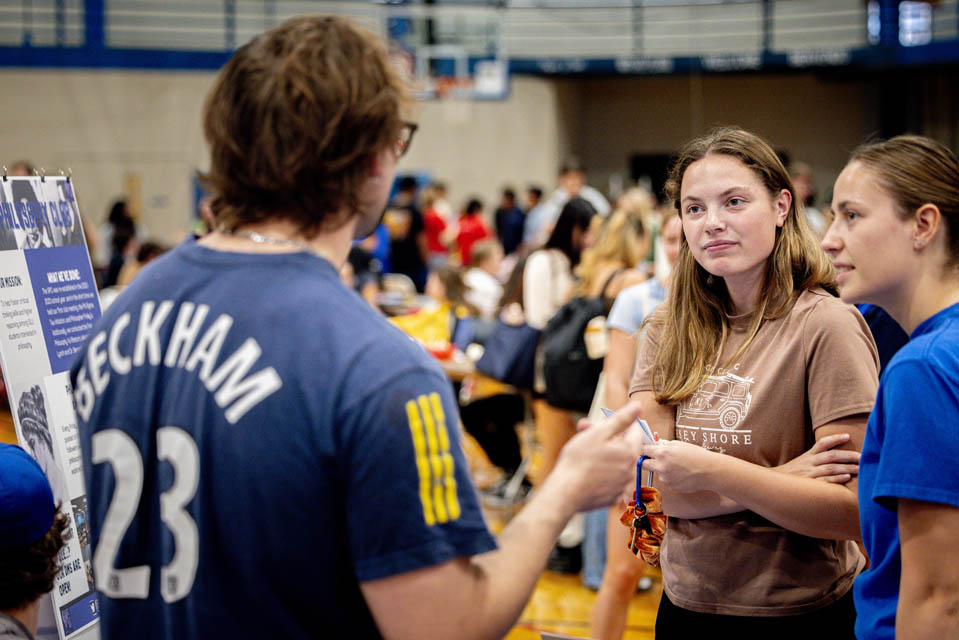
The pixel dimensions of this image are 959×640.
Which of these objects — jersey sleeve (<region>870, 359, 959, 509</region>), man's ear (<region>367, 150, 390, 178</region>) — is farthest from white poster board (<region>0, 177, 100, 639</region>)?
jersey sleeve (<region>870, 359, 959, 509</region>)

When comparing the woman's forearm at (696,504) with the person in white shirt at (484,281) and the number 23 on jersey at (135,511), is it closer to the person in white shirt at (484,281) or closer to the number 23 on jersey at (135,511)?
the number 23 on jersey at (135,511)

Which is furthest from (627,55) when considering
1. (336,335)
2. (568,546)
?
(336,335)

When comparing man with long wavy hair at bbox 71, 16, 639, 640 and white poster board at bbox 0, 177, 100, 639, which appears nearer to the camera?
man with long wavy hair at bbox 71, 16, 639, 640

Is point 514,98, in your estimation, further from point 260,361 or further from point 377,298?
point 260,361

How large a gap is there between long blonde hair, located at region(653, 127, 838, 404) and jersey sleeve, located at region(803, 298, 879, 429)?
10 centimetres

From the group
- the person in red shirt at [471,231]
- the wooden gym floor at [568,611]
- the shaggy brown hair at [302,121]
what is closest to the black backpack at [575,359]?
the wooden gym floor at [568,611]

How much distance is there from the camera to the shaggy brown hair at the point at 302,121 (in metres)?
1.17

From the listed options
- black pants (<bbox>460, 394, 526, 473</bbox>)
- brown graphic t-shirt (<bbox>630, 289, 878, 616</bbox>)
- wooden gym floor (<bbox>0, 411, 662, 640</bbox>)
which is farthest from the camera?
black pants (<bbox>460, 394, 526, 473</bbox>)

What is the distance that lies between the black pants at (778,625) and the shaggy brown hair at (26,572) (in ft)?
4.22

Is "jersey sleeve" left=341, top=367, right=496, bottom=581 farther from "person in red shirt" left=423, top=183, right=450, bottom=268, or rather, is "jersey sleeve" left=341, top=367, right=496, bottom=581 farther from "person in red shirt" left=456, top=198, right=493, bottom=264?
"person in red shirt" left=423, top=183, right=450, bottom=268

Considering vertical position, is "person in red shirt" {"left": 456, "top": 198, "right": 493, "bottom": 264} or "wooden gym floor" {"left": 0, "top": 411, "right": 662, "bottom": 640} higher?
"person in red shirt" {"left": 456, "top": 198, "right": 493, "bottom": 264}

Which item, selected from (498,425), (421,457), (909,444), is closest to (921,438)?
(909,444)

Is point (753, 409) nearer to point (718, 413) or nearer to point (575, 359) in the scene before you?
point (718, 413)

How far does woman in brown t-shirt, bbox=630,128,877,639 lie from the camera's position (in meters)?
1.89
